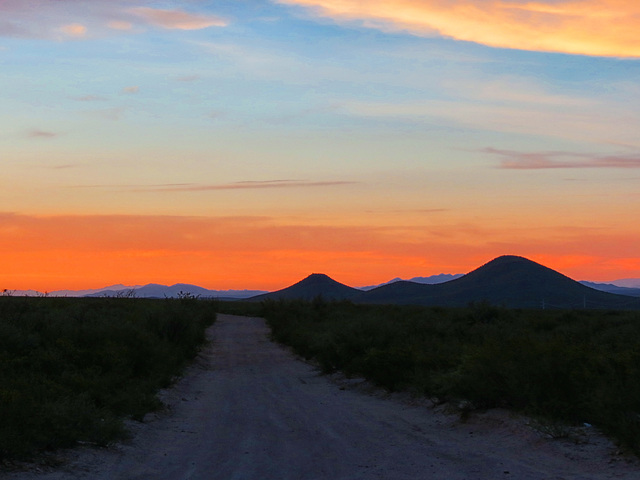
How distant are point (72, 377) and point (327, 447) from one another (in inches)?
267

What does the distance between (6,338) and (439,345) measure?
41.7 ft

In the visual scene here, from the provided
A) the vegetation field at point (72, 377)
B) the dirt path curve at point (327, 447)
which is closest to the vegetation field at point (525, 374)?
the dirt path curve at point (327, 447)

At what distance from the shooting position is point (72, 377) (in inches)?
626

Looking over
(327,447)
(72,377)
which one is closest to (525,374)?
(327,447)

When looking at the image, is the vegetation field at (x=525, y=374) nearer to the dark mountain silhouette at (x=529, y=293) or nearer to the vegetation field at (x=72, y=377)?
the vegetation field at (x=72, y=377)

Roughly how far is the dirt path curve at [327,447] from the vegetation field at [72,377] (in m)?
0.57

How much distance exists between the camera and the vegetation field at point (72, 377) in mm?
11273

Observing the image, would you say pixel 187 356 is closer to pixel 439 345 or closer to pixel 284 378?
pixel 284 378

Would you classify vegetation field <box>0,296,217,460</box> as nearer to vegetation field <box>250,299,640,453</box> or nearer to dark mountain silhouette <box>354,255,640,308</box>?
vegetation field <box>250,299,640,453</box>

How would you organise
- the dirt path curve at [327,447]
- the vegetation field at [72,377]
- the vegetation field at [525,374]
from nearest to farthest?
1. the dirt path curve at [327,447]
2. the vegetation field at [72,377]
3. the vegetation field at [525,374]

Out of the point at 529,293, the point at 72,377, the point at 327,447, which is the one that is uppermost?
the point at 529,293

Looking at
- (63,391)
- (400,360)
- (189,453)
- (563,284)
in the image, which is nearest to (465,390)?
(400,360)

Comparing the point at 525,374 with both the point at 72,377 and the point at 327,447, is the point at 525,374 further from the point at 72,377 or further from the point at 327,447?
the point at 72,377

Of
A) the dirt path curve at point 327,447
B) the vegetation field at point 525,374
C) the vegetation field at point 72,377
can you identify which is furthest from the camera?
the vegetation field at point 525,374
